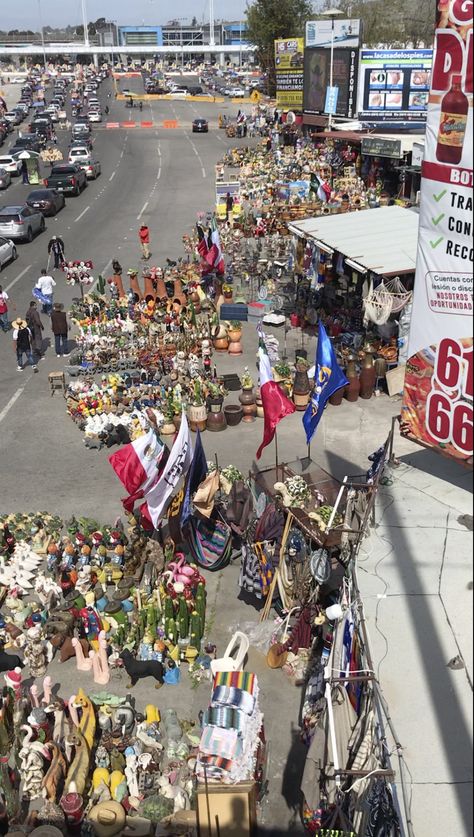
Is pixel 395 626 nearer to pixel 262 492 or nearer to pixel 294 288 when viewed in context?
pixel 262 492

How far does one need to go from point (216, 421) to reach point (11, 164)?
39149 mm

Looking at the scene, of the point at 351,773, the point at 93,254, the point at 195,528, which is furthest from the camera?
the point at 93,254

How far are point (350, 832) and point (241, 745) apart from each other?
1308 mm

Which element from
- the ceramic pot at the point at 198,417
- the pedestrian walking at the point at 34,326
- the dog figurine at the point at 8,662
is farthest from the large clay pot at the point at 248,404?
the dog figurine at the point at 8,662

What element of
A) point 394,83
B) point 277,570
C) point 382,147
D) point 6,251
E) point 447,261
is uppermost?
point 394,83

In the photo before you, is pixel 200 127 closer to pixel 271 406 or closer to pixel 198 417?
pixel 198 417

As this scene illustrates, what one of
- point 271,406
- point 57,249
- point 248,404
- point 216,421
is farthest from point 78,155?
point 271,406

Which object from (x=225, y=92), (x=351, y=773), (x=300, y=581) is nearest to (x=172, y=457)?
(x=300, y=581)

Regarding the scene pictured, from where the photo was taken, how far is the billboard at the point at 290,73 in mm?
50438

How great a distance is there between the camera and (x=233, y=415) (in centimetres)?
1592

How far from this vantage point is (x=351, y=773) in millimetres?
6109

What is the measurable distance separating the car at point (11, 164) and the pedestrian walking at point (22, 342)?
32611 mm

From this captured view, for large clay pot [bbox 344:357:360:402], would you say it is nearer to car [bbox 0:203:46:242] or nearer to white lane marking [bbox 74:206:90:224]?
car [bbox 0:203:46:242]

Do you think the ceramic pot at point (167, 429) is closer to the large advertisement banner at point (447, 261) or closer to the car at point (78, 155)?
the large advertisement banner at point (447, 261)
